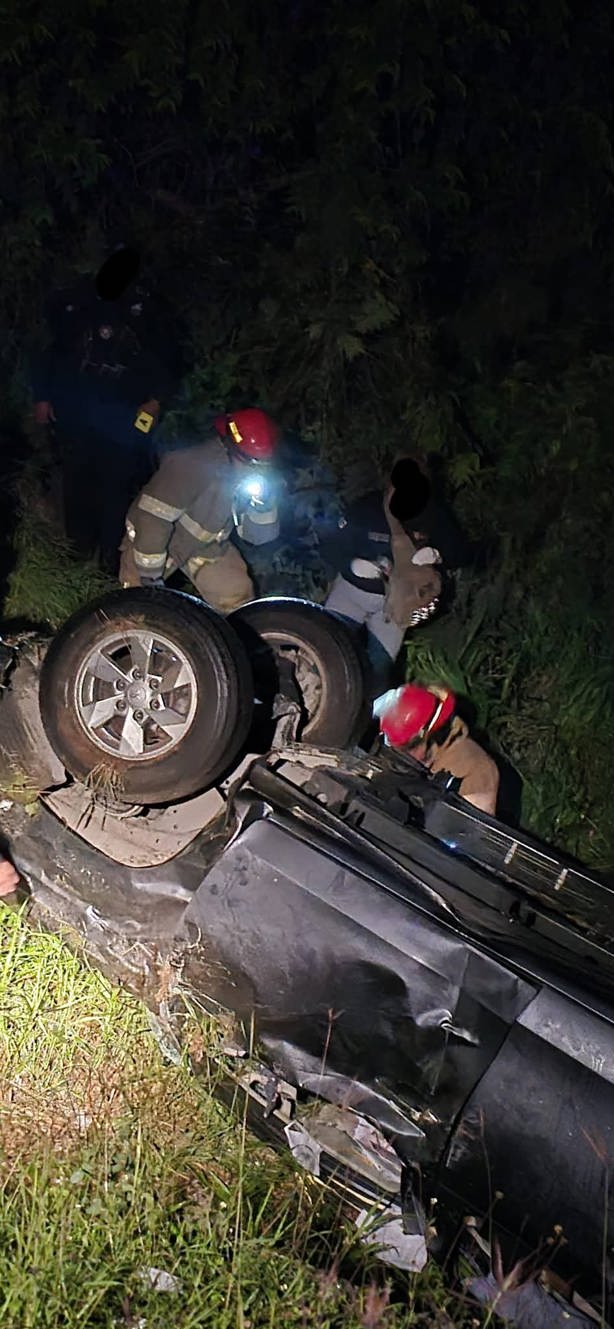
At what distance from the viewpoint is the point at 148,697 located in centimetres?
335

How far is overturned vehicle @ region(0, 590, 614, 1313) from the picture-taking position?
105 inches

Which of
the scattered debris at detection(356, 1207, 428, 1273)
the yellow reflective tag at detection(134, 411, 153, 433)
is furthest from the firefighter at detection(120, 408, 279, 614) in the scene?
the scattered debris at detection(356, 1207, 428, 1273)

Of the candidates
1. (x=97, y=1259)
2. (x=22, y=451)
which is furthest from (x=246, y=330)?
(x=97, y=1259)

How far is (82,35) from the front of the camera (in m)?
7.13

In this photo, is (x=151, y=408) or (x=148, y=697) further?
(x=151, y=408)

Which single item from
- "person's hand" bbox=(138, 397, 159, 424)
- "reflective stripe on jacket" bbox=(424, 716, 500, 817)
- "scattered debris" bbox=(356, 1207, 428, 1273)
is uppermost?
"person's hand" bbox=(138, 397, 159, 424)

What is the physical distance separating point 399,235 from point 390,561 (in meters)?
2.76

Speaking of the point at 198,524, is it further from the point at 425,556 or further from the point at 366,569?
the point at 425,556

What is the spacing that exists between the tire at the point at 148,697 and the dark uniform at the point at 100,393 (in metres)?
3.31

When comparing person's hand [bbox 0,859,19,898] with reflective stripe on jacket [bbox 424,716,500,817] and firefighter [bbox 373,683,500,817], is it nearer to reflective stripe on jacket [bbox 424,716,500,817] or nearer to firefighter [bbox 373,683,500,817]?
firefighter [bbox 373,683,500,817]

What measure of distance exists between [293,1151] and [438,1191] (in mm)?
381

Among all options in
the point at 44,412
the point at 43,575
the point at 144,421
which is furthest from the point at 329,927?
the point at 44,412

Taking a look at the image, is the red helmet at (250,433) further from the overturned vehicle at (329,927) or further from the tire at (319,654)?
the overturned vehicle at (329,927)

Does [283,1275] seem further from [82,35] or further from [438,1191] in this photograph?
[82,35]
